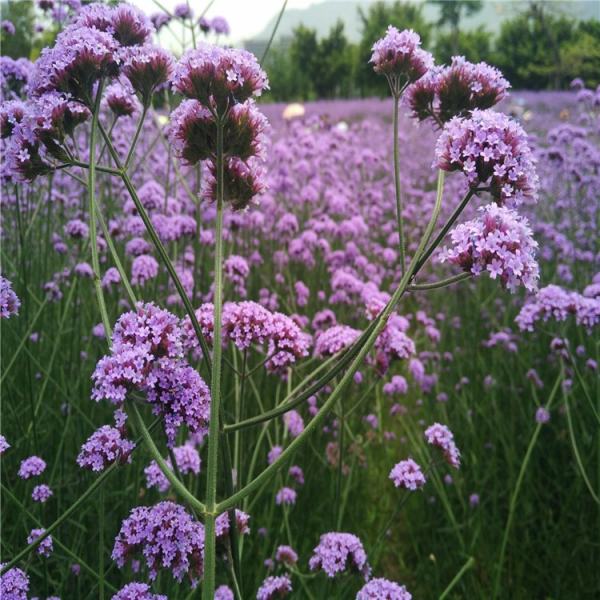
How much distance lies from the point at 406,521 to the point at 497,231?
2.30 m

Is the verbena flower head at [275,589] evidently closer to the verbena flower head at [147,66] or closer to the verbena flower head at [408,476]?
the verbena flower head at [408,476]

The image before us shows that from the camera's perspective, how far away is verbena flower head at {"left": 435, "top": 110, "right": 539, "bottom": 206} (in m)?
1.34

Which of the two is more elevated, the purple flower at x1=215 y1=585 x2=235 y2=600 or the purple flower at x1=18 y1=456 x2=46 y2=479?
the purple flower at x1=18 y1=456 x2=46 y2=479

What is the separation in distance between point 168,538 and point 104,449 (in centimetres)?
22

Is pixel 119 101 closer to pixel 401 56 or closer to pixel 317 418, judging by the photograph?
pixel 401 56

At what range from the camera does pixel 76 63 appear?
1.35 metres

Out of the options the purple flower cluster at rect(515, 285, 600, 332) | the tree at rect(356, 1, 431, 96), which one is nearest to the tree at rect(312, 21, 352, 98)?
the tree at rect(356, 1, 431, 96)

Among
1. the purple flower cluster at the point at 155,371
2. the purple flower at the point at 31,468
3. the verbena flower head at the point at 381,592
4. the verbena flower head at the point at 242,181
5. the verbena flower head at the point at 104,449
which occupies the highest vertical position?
the verbena flower head at the point at 242,181

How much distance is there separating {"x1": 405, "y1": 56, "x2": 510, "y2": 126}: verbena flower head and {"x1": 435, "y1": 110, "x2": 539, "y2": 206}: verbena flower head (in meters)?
0.23

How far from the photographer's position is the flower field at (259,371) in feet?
4.24

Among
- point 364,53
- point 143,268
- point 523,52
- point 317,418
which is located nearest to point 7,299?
point 317,418

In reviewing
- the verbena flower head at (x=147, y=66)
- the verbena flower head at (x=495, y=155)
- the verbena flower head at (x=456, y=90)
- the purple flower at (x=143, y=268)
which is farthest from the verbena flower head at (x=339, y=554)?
the purple flower at (x=143, y=268)

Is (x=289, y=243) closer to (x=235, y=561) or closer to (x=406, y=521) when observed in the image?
(x=406, y=521)

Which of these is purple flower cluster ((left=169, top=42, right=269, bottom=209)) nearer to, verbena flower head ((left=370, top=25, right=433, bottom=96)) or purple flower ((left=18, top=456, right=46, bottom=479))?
verbena flower head ((left=370, top=25, right=433, bottom=96))
